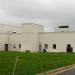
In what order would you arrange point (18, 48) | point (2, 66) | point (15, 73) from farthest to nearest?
point (18, 48) < point (2, 66) < point (15, 73)

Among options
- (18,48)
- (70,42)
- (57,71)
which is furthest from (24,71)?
(18,48)

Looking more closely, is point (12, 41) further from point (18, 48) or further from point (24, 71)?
point (24, 71)

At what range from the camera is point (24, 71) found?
2036 centimetres

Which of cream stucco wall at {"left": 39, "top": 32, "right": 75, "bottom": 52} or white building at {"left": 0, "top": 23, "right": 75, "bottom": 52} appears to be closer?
cream stucco wall at {"left": 39, "top": 32, "right": 75, "bottom": 52}

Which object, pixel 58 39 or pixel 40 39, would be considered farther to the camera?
pixel 40 39

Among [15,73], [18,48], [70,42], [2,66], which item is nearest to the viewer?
[15,73]

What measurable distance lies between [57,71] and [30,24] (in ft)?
165

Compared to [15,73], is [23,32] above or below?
above

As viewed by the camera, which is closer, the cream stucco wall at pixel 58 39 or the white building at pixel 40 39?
the cream stucco wall at pixel 58 39

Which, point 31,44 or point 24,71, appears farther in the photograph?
point 31,44

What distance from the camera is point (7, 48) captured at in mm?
79688

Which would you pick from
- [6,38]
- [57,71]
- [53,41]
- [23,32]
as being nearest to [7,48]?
[6,38]

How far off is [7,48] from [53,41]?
14729 mm

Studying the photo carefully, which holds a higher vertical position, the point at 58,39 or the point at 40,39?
the point at 40,39
